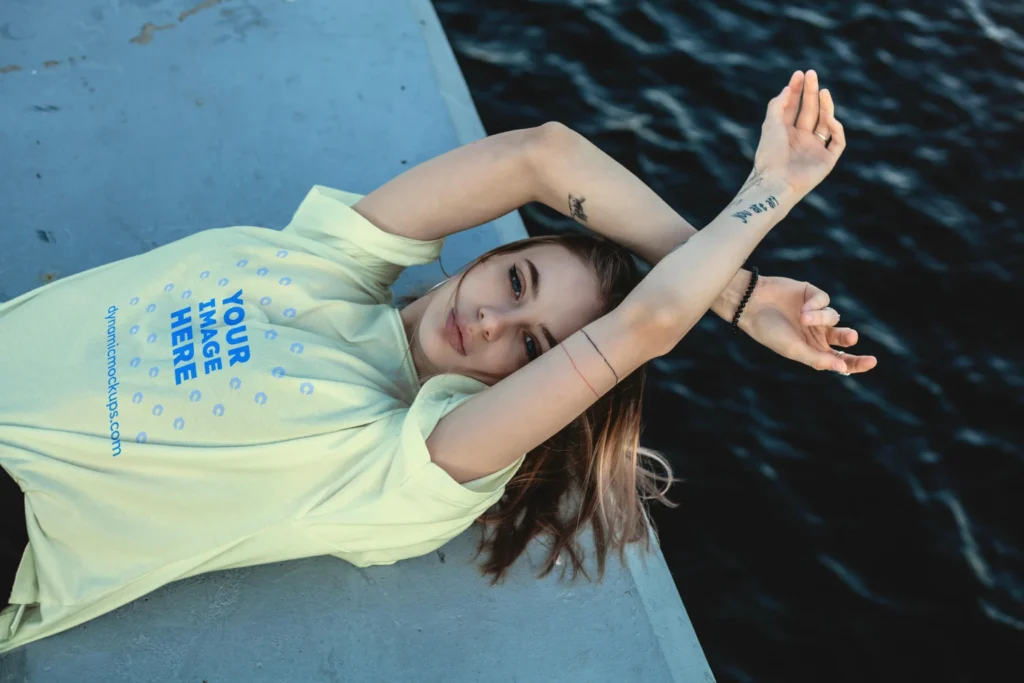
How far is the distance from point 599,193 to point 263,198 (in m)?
1.39

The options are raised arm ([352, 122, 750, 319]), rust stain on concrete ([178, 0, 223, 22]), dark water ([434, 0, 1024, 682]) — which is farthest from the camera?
rust stain on concrete ([178, 0, 223, 22])

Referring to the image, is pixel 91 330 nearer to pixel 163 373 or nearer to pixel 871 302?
pixel 163 373

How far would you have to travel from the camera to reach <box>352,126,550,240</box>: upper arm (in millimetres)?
2902

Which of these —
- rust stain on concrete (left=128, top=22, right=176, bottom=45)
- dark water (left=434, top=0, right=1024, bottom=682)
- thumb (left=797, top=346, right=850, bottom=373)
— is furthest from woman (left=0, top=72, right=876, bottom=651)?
rust stain on concrete (left=128, top=22, right=176, bottom=45)

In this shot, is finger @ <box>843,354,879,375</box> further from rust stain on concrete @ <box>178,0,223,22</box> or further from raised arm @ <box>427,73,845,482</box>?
rust stain on concrete @ <box>178,0,223,22</box>

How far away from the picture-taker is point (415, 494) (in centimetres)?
242

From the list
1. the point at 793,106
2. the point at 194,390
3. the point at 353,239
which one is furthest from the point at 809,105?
the point at 194,390

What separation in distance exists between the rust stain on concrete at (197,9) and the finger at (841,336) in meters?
3.03

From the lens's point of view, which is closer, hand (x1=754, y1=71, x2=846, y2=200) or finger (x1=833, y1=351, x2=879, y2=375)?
finger (x1=833, y1=351, x2=879, y2=375)

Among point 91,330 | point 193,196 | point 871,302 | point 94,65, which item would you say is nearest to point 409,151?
point 193,196

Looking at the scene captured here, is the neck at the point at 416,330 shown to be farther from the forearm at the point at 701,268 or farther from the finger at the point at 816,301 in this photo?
the finger at the point at 816,301

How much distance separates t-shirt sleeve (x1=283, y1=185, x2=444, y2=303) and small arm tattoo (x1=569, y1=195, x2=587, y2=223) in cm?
44

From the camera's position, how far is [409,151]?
3.83 metres

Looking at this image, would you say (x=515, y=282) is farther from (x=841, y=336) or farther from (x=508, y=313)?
(x=841, y=336)
